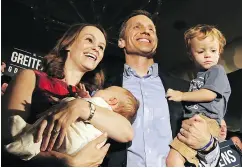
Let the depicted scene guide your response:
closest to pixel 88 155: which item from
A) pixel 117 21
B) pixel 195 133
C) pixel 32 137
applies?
pixel 32 137

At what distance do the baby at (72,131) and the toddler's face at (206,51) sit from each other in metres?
0.54

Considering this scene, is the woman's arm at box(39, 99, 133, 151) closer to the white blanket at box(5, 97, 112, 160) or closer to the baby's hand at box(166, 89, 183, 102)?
the white blanket at box(5, 97, 112, 160)

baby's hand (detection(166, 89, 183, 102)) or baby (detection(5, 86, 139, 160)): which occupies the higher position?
baby's hand (detection(166, 89, 183, 102))

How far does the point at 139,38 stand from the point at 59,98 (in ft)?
2.27

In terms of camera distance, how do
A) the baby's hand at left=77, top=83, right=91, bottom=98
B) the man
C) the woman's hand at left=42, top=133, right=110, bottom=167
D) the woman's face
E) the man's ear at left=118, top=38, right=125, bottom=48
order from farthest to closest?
the man's ear at left=118, top=38, right=125, bottom=48
the woman's face
the baby's hand at left=77, top=83, right=91, bottom=98
the man
the woman's hand at left=42, top=133, right=110, bottom=167

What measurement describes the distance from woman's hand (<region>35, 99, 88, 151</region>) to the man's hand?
0.60m

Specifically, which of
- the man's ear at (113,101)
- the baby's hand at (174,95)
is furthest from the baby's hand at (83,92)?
the baby's hand at (174,95)

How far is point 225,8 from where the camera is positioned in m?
2.69

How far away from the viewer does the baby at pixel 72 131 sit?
210cm

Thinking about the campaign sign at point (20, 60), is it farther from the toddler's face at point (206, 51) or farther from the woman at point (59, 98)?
the toddler's face at point (206, 51)

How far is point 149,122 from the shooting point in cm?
228

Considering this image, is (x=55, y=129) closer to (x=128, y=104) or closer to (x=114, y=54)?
(x=128, y=104)

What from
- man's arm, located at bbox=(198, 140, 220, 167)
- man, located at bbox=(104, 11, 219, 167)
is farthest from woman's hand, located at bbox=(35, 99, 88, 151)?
man's arm, located at bbox=(198, 140, 220, 167)

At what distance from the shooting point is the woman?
2.13 m
